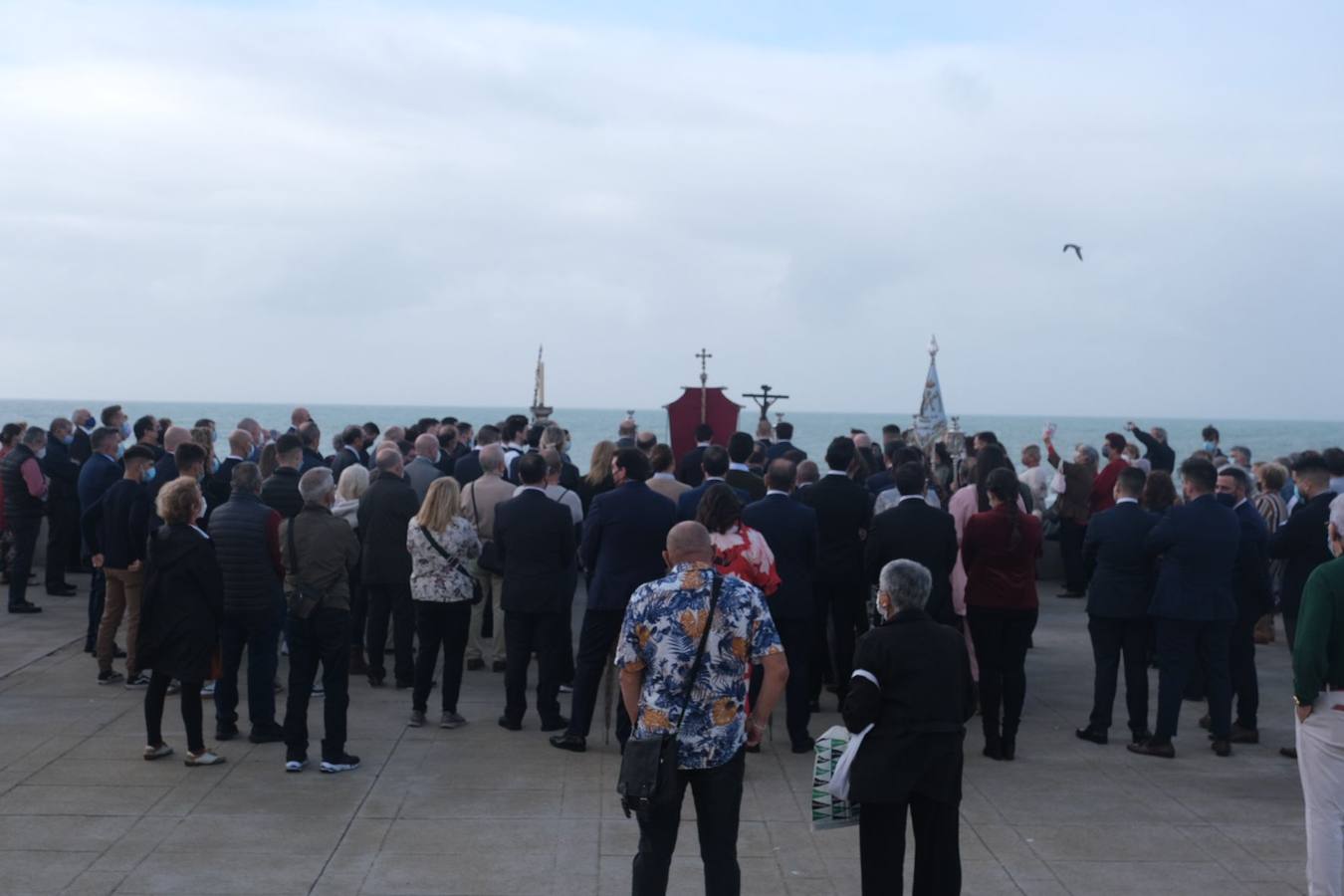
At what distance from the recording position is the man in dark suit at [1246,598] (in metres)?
8.61

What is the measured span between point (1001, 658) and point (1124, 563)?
1.03m

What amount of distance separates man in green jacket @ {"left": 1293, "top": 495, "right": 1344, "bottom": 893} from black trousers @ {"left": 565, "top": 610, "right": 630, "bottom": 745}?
3.91 metres

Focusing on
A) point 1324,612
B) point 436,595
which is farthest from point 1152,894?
point 436,595

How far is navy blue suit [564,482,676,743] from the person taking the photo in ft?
25.9

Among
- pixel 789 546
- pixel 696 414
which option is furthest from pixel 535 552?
pixel 696 414

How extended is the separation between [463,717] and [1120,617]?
425 cm

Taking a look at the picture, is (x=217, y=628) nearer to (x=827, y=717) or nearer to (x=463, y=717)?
(x=463, y=717)

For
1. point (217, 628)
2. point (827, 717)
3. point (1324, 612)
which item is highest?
point (1324, 612)

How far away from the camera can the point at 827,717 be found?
9359 mm

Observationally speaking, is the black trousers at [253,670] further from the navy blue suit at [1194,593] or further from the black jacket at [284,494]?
the navy blue suit at [1194,593]

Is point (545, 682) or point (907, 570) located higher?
point (907, 570)

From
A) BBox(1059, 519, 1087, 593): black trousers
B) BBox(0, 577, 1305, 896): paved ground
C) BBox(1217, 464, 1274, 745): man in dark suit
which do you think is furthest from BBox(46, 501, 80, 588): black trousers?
BBox(1217, 464, 1274, 745): man in dark suit

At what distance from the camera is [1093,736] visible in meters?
8.66

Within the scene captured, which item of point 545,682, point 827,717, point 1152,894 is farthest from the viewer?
point 827,717
